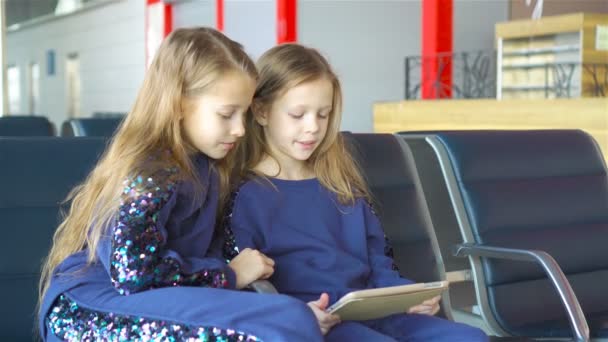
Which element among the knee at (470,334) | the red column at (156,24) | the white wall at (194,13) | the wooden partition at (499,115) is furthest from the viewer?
the red column at (156,24)

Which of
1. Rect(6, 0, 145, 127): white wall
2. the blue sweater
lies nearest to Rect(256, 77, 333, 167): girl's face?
the blue sweater

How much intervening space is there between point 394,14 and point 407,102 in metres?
4.54

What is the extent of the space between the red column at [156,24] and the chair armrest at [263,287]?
11.9 meters

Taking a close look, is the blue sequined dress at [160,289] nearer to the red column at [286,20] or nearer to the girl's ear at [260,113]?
the girl's ear at [260,113]

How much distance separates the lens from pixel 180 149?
1.73 meters

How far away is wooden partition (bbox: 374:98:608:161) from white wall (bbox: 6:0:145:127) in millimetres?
6497

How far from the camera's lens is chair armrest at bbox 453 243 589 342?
6.73 feet

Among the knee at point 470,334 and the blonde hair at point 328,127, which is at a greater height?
the blonde hair at point 328,127

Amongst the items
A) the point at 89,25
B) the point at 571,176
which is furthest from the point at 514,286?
the point at 89,25

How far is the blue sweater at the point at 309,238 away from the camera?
1.92 metres

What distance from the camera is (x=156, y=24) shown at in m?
13.6

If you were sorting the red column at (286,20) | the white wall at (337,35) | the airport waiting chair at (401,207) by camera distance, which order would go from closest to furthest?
the airport waiting chair at (401,207)
the red column at (286,20)
the white wall at (337,35)

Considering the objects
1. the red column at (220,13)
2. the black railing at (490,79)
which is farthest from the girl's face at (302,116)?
the red column at (220,13)

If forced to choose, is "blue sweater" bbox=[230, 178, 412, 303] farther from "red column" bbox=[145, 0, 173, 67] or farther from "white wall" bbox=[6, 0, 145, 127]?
"white wall" bbox=[6, 0, 145, 127]
